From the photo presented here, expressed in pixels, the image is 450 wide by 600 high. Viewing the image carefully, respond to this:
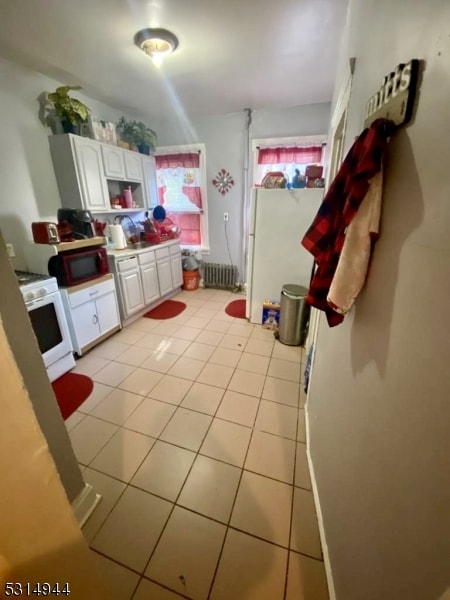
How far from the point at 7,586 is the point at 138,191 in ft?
13.1

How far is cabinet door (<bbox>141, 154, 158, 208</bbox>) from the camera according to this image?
3.64m

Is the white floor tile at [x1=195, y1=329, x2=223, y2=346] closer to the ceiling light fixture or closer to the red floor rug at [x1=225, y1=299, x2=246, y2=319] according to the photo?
the red floor rug at [x1=225, y1=299, x2=246, y2=319]

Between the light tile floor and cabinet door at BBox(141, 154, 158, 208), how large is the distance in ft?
7.88

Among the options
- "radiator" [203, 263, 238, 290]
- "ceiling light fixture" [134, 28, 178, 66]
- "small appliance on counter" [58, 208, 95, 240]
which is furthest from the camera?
"radiator" [203, 263, 238, 290]

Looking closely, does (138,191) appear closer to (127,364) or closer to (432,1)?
(127,364)

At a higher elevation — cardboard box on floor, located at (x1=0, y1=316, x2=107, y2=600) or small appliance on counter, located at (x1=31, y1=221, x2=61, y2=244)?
small appliance on counter, located at (x1=31, y1=221, x2=61, y2=244)

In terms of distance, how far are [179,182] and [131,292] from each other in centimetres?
216

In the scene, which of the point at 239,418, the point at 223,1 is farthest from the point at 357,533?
the point at 223,1

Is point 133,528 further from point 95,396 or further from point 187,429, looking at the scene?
point 95,396

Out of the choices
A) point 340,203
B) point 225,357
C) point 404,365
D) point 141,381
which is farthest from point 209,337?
point 404,365

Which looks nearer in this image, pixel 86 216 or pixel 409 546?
pixel 409 546

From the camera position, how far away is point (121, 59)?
218cm

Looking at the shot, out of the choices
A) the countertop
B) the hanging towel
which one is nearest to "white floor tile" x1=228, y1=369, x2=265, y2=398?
the hanging towel

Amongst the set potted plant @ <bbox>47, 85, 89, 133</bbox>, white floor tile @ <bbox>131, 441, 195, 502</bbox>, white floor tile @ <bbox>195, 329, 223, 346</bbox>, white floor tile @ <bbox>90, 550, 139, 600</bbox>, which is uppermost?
potted plant @ <bbox>47, 85, 89, 133</bbox>
